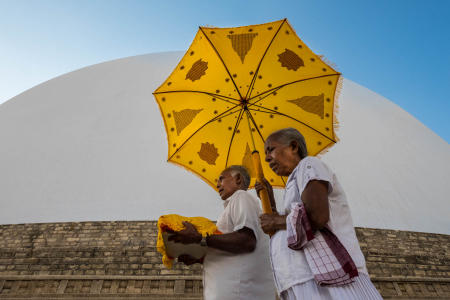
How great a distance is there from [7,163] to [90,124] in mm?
1881

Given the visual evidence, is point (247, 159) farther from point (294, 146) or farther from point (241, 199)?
point (294, 146)

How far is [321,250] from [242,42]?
158 centimetres

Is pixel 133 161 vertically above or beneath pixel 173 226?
above

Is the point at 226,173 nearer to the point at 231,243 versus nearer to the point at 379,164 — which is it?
the point at 231,243

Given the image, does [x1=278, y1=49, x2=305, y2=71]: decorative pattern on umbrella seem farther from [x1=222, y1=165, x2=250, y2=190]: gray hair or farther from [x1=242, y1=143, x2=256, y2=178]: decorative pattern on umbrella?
[x1=222, y1=165, x2=250, y2=190]: gray hair

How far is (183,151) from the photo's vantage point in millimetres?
2125

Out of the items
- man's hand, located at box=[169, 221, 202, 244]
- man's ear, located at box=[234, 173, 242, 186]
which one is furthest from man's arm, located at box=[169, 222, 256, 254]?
man's ear, located at box=[234, 173, 242, 186]

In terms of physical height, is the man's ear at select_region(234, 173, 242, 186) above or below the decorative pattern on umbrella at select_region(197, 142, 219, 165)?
below

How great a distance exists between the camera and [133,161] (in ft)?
19.6

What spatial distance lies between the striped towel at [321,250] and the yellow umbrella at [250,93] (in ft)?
3.42

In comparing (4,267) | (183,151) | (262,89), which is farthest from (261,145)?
(4,267)

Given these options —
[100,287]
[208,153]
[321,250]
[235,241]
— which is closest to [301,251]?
[321,250]

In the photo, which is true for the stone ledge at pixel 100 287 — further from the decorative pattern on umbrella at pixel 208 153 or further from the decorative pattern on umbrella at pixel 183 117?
the decorative pattern on umbrella at pixel 183 117

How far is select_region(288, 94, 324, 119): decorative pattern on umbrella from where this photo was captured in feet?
6.69
